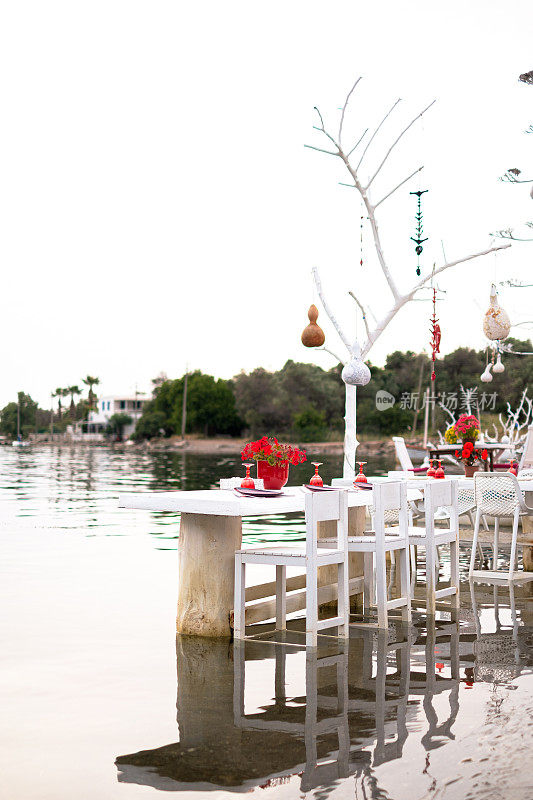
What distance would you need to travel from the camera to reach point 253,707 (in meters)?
4.15

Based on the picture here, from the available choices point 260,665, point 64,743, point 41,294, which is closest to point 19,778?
point 64,743

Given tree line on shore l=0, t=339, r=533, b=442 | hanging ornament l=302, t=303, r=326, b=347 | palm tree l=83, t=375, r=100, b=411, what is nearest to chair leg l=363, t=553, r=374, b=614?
hanging ornament l=302, t=303, r=326, b=347

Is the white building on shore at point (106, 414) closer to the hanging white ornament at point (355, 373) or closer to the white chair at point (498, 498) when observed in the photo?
the hanging white ornament at point (355, 373)

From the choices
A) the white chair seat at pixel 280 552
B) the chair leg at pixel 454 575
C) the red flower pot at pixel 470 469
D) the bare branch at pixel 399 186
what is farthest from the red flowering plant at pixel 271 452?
the bare branch at pixel 399 186

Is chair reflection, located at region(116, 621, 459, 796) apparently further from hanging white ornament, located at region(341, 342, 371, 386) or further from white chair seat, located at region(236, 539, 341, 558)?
hanging white ornament, located at region(341, 342, 371, 386)

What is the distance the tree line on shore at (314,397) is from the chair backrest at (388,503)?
36786 mm

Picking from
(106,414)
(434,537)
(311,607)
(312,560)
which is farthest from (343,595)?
(106,414)

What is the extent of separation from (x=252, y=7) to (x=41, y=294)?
2893 centimetres

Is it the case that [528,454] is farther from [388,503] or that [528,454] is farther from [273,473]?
[273,473]

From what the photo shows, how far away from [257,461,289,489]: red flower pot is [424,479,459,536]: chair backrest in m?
1.03

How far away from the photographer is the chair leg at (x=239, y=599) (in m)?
5.44

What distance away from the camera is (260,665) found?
4969 millimetres

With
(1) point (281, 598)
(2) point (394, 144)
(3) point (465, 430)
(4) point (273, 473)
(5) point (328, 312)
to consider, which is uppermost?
(2) point (394, 144)

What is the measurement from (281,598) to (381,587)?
0.62 metres
